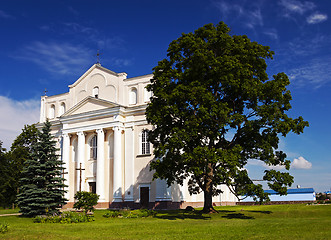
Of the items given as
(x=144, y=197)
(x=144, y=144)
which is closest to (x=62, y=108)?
(x=144, y=144)

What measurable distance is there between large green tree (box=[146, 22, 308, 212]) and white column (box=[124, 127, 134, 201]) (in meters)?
10.6

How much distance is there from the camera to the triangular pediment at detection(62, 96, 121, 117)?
34906 millimetres

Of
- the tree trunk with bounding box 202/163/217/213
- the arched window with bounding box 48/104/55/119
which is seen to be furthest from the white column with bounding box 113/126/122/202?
the tree trunk with bounding box 202/163/217/213

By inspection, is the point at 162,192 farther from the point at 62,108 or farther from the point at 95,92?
the point at 62,108

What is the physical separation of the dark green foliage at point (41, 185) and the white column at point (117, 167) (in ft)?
29.3

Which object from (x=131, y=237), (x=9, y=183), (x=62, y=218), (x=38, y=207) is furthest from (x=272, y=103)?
(x=9, y=183)

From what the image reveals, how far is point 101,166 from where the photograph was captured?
33.8 meters

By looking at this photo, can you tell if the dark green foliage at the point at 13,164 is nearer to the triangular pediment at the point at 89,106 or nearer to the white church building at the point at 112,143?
the white church building at the point at 112,143

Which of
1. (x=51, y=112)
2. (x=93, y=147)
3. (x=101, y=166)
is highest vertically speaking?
(x=51, y=112)

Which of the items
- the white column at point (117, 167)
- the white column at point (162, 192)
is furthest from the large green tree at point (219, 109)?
the white column at point (117, 167)

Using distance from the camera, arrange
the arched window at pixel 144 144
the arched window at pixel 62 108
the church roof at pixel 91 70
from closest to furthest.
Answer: the arched window at pixel 144 144, the church roof at pixel 91 70, the arched window at pixel 62 108

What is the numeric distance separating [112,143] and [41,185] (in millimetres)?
12234

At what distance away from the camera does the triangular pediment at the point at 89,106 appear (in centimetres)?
3491

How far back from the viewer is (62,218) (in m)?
19.8
